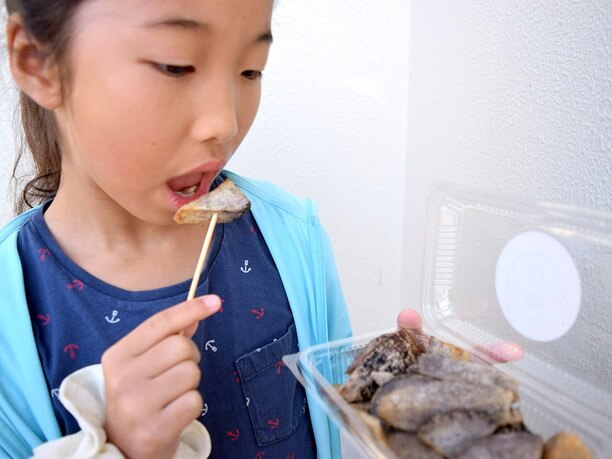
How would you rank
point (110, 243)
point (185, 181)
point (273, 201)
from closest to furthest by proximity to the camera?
point (185, 181), point (110, 243), point (273, 201)

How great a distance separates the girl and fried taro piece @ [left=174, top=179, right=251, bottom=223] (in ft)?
0.12

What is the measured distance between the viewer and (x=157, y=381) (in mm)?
514

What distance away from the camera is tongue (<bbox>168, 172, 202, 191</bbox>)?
0.65 m

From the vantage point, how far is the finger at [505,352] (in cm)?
64

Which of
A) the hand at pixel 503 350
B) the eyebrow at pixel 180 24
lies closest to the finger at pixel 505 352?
the hand at pixel 503 350

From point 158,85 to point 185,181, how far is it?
158mm

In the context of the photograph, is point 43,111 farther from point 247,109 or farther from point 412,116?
point 412,116

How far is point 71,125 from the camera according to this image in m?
0.63

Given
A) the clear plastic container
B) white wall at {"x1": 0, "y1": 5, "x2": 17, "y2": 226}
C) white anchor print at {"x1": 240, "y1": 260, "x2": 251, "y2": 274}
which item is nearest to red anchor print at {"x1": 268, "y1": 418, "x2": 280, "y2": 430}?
the clear plastic container

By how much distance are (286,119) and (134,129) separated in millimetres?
695

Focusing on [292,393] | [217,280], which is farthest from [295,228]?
[292,393]

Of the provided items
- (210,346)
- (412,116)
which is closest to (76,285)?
(210,346)

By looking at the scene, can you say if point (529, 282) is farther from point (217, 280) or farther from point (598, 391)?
point (217, 280)

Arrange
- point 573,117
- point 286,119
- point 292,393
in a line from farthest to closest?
1. point 286,119
2. point 292,393
3. point 573,117
